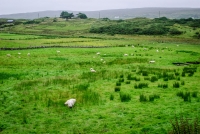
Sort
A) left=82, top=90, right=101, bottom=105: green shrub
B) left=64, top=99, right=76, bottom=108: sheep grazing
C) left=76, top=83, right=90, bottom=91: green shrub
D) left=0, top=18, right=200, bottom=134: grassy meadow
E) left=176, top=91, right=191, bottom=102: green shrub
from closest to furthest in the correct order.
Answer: left=0, top=18, right=200, bottom=134: grassy meadow, left=64, top=99, right=76, bottom=108: sheep grazing, left=176, top=91, right=191, bottom=102: green shrub, left=82, top=90, right=101, bottom=105: green shrub, left=76, top=83, right=90, bottom=91: green shrub

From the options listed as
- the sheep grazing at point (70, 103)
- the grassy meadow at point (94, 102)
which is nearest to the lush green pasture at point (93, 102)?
the grassy meadow at point (94, 102)

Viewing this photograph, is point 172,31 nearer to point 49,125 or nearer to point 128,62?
point 128,62

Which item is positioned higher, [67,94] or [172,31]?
[172,31]

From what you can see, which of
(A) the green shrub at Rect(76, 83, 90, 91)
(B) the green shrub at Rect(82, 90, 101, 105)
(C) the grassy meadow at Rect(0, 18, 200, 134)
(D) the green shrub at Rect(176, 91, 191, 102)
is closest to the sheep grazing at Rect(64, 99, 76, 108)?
(C) the grassy meadow at Rect(0, 18, 200, 134)

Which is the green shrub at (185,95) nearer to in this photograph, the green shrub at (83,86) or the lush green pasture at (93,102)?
the lush green pasture at (93,102)

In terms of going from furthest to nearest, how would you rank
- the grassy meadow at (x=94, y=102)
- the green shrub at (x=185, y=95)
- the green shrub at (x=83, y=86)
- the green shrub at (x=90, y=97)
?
the green shrub at (x=83, y=86)
the green shrub at (x=90, y=97)
the green shrub at (x=185, y=95)
the grassy meadow at (x=94, y=102)

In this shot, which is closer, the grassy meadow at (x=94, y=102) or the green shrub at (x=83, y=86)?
the grassy meadow at (x=94, y=102)

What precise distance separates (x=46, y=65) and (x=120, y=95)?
12438 millimetres

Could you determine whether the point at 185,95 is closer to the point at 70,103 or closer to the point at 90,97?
the point at 90,97

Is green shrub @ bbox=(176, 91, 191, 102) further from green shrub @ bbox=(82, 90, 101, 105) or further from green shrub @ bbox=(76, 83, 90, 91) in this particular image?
green shrub @ bbox=(76, 83, 90, 91)

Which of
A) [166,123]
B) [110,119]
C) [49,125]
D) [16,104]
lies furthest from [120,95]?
[16,104]

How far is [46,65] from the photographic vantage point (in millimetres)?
23156

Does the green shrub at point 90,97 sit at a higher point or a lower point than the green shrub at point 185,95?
lower

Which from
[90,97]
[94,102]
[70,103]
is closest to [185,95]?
[94,102]
